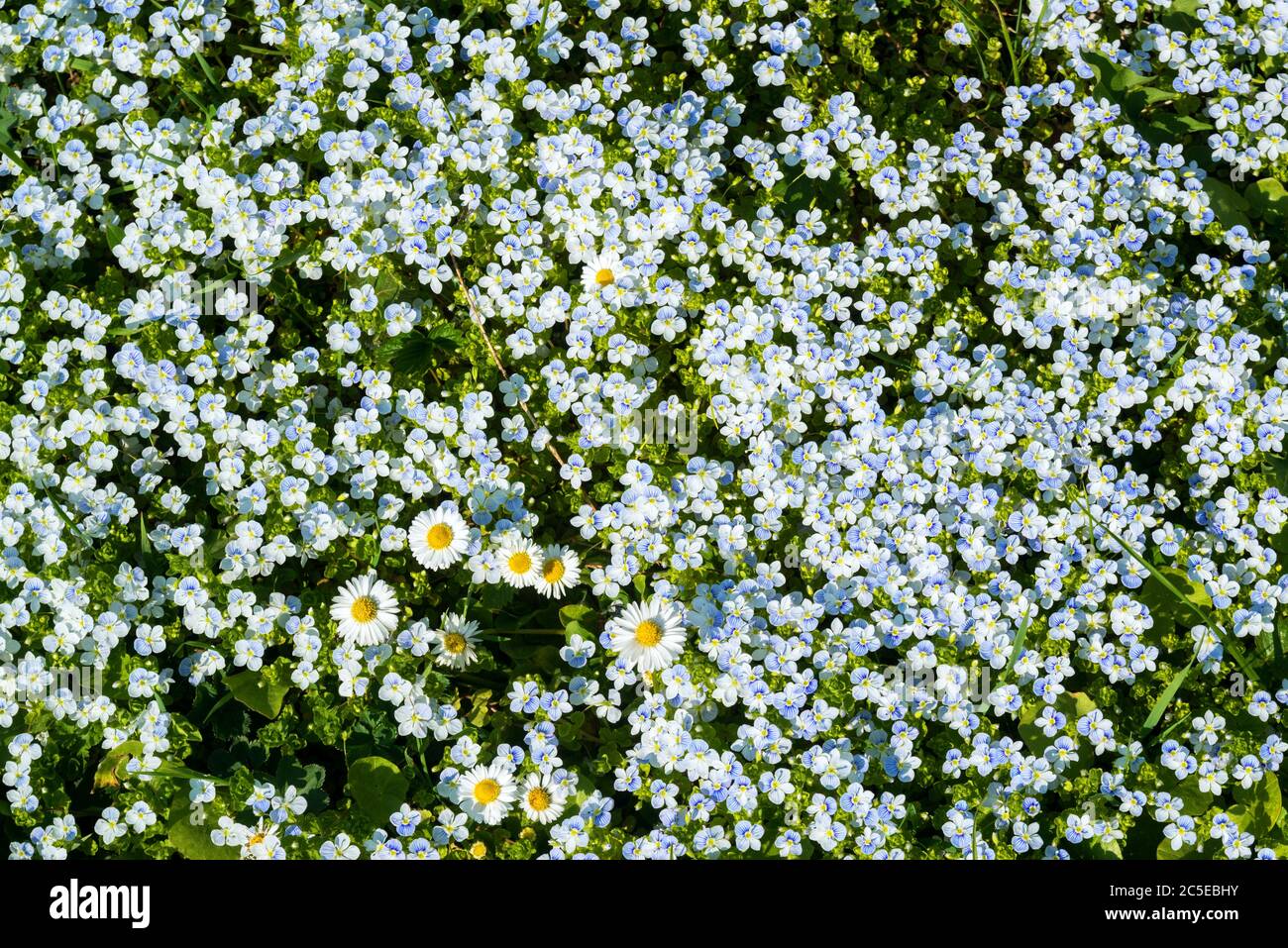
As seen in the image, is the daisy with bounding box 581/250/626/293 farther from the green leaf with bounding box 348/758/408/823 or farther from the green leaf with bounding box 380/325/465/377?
the green leaf with bounding box 348/758/408/823

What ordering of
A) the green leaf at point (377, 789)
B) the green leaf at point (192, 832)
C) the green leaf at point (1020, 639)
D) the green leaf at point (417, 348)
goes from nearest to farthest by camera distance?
the green leaf at point (192, 832) → the green leaf at point (377, 789) → the green leaf at point (1020, 639) → the green leaf at point (417, 348)

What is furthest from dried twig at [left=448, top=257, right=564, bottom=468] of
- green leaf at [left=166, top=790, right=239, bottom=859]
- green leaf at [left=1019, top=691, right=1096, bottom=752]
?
green leaf at [left=1019, top=691, right=1096, bottom=752]

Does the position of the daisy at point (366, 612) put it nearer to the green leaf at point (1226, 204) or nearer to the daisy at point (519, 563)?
the daisy at point (519, 563)

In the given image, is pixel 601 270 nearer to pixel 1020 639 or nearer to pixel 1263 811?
pixel 1020 639

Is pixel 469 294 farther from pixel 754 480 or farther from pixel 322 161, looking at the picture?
pixel 754 480

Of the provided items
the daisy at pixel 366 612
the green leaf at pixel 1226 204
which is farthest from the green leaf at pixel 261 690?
the green leaf at pixel 1226 204

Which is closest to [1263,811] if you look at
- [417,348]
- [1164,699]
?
[1164,699]
